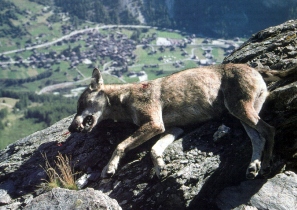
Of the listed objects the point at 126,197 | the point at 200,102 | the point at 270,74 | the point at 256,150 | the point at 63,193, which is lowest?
the point at 126,197

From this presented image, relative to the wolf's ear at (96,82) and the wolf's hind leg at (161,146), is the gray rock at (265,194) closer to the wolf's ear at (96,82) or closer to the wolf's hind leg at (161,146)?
the wolf's hind leg at (161,146)

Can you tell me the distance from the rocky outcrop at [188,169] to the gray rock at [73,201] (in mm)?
64

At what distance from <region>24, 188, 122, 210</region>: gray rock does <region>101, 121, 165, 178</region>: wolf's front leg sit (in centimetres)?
184

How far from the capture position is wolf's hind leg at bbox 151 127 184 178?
10.8 m

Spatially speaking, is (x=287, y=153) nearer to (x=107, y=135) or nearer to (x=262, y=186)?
(x=262, y=186)

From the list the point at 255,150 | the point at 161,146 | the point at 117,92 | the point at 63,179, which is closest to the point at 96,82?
the point at 117,92

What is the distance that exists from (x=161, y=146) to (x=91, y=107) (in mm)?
3694

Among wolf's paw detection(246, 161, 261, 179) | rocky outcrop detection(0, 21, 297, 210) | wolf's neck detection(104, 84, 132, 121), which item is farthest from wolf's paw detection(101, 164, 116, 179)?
wolf's paw detection(246, 161, 261, 179)

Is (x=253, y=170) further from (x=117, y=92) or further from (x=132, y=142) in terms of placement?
(x=117, y=92)

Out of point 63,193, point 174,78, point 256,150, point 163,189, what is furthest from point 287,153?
point 63,193

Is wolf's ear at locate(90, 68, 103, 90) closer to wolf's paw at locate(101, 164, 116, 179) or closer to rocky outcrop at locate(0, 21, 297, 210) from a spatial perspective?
rocky outcrop at locate(0, 21, 297, 210)

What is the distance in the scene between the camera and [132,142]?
460 inches

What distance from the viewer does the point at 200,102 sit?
41.3 ft

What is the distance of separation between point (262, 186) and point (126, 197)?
4275 mm
